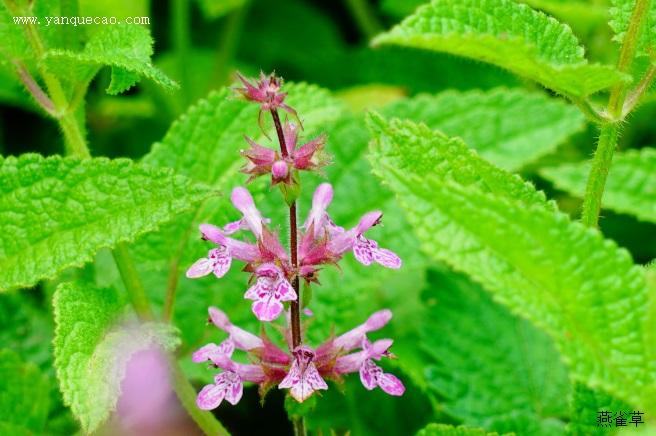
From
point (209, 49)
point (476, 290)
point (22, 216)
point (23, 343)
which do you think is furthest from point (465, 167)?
point (209, 49)

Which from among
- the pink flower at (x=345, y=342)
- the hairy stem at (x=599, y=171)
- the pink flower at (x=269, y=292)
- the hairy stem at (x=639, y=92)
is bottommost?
the pink flower at (x=345, y=342)

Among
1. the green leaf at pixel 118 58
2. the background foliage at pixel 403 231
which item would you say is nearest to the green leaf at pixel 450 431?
the background foliage at pixel 403 231

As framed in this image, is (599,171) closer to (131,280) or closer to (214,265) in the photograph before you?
(214,265)

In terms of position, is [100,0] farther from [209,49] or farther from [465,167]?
[465,167]

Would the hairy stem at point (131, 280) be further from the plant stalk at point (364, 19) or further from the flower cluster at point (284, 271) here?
the plant stalk at point (364, 19)

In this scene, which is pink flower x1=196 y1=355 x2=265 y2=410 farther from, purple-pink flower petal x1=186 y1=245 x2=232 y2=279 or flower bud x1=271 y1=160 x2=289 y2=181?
flower bud x1=271 y1=160 x2=289 y2=181

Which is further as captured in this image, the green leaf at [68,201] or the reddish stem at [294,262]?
the green leaf at [68,201]

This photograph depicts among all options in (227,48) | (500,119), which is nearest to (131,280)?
(500,119)
